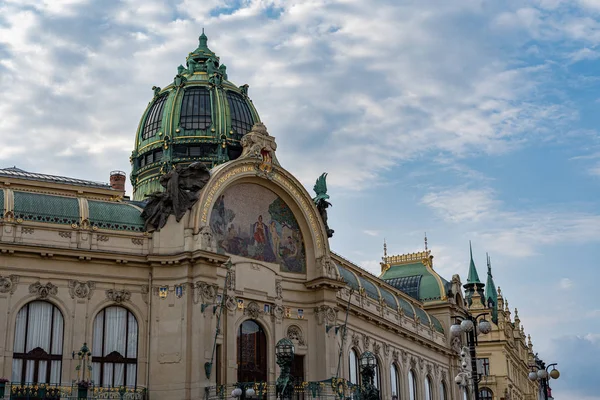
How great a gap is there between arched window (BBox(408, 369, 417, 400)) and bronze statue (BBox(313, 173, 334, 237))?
18.4 meters

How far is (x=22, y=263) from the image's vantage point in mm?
43656

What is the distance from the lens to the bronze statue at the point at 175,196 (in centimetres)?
4706

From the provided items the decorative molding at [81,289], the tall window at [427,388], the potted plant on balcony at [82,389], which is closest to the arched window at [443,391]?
the tall window at [427,388]

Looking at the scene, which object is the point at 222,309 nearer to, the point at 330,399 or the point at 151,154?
the point at 330,399

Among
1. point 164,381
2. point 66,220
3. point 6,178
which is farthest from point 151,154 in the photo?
point 164,381

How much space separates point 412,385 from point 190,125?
26757 millimetres

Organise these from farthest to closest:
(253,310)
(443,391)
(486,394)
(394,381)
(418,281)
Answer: (486,394), (418,281), (443,391), (394,381), (253,310)

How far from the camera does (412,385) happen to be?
2719 inches

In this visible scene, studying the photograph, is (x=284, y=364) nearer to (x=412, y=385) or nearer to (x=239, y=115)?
(x=239, y=115)

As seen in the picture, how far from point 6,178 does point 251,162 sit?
46.2 ft

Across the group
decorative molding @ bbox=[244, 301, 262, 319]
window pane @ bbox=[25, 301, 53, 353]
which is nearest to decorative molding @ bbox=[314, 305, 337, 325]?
decorative molding @ bbox=[244, 301, 262, 319]

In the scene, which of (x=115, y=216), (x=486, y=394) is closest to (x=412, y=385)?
(x=115, y=216)

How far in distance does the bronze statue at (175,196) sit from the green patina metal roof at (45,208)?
3820 mm

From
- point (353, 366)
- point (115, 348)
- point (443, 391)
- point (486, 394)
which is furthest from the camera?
point (486, 394)
